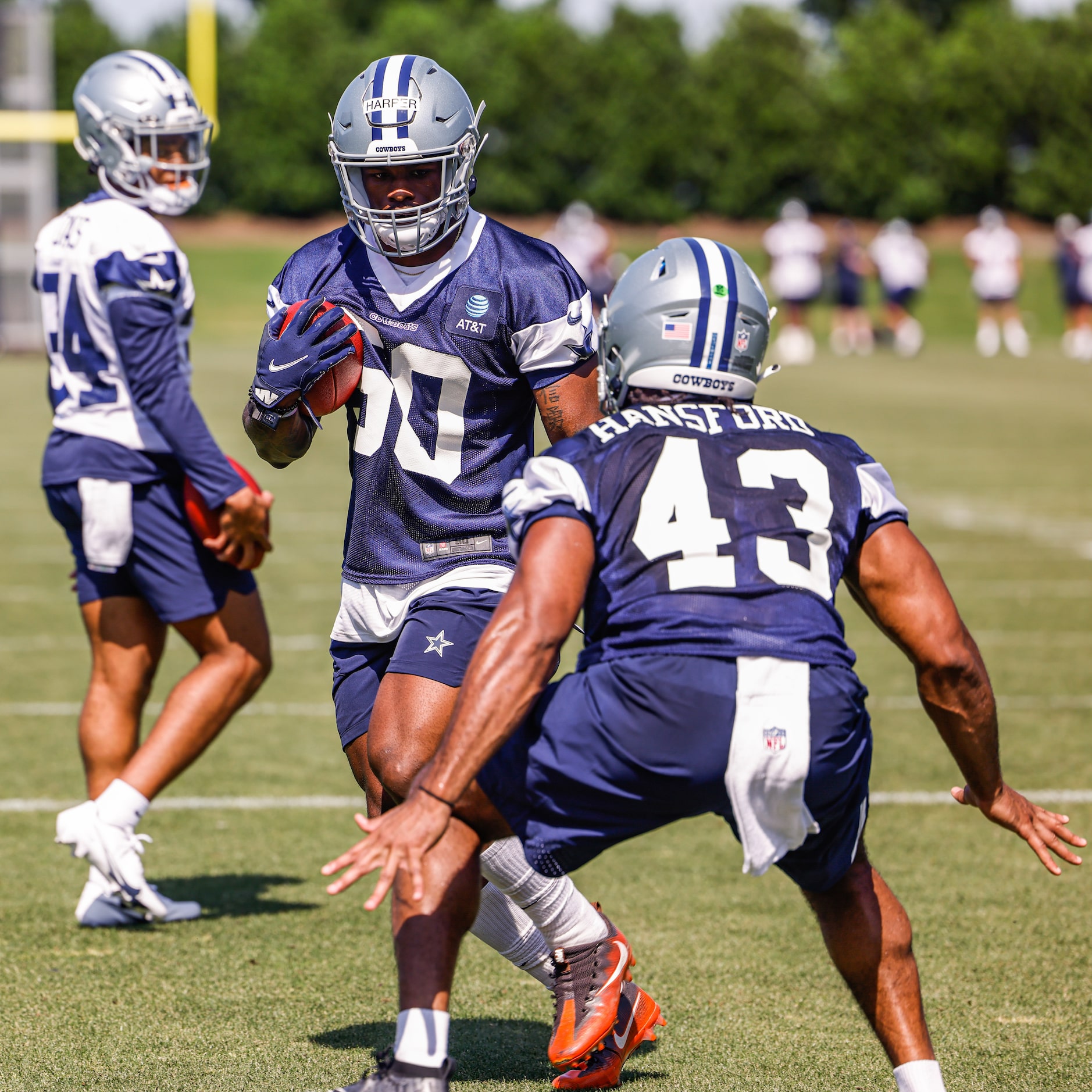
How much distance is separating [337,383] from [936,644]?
1.41 meters

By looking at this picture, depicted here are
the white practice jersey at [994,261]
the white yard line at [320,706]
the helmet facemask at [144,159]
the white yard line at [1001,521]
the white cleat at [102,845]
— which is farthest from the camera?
the white practice jersey at [994,261]

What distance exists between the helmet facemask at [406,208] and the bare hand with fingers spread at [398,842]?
141 centimetres

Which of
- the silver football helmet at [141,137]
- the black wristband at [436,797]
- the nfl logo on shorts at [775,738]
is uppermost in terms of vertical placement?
the silver football helmet at [141,137]

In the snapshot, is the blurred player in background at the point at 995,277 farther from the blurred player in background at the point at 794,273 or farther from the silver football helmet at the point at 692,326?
the silver football helmet at the point at 692,326

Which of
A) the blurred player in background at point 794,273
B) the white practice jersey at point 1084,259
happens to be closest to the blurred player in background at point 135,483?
the blurred player in background at point 794,273

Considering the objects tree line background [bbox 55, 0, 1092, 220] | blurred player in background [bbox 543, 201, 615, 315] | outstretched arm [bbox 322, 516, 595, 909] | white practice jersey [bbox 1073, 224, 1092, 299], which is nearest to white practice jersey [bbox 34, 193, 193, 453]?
outstretched arm [bbox 322, 516, 595, 909]

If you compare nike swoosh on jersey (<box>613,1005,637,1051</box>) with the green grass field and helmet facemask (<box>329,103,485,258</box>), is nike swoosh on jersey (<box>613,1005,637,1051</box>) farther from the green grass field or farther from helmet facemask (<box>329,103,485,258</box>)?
helmet facemask (<box>329,103,485,258</box>)

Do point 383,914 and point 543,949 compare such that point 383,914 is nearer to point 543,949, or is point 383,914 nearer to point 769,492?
point 543,949

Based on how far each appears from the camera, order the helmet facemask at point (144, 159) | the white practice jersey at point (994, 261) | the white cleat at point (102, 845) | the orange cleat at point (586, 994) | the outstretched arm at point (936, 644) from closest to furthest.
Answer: the outstretched arm at point (936, 644) < the orange cleat at point (586, 994) < the white cleat at point (102, 845) < the helmet facemask at point (144, 159) < the white practice jersey at point (994, 261)

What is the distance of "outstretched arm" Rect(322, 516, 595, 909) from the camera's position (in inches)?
103

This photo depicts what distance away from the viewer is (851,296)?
2933 centimetres

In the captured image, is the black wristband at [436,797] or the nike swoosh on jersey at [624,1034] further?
the nike swoosh on jersey at [624,1034]

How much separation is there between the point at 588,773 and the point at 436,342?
121 cm

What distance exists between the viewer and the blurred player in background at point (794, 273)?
2797cm
